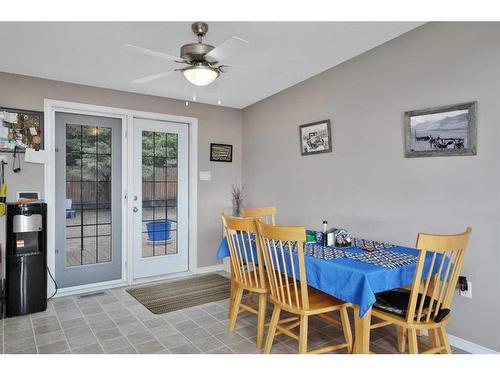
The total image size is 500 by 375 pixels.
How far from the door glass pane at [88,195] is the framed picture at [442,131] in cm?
329

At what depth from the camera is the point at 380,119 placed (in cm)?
299

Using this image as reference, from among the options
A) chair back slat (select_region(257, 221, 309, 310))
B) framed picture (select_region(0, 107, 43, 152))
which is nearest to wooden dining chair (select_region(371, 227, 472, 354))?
chair back slat (select_region(257, 221, 309, 310))

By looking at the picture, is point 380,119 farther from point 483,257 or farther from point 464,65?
point 483,257

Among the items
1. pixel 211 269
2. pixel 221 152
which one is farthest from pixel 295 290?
pixel 221 152

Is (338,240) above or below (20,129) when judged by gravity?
below

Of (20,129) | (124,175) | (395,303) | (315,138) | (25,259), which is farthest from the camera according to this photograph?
(124,175)

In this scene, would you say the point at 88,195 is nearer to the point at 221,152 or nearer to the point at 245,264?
the point at 221,152

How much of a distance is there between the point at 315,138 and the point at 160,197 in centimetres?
212

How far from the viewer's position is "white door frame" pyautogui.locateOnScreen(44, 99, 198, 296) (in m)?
3.60

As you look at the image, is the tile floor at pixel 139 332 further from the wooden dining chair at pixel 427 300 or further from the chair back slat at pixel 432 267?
the chair back slat at pixel 432 267

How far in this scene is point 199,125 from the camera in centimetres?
463

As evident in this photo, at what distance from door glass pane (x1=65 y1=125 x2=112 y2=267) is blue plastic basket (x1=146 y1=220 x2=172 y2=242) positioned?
0.49m
